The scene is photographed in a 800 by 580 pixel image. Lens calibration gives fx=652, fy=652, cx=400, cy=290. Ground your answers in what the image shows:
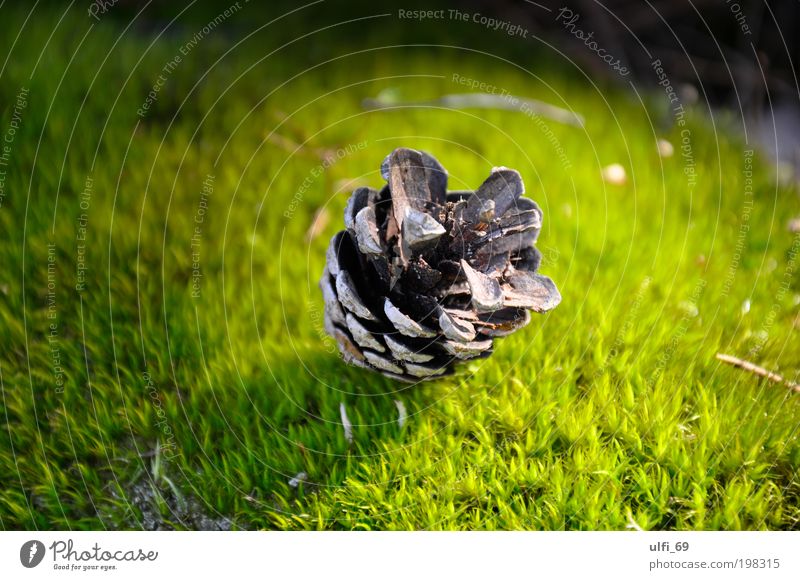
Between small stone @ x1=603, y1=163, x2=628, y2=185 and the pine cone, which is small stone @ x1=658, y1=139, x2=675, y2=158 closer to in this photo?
small stone @ x1=603, y1=163, x2=628, y2=185

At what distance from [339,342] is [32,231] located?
0.45 metres

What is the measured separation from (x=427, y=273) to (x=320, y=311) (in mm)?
222

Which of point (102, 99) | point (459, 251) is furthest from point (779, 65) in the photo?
point (102, 99)

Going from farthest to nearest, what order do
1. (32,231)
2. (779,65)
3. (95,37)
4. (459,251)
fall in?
(779,65)
(95,37)
(32,231)
(459,251)

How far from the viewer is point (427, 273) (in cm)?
63

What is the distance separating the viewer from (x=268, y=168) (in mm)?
925

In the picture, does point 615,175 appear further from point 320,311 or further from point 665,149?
point 320,311

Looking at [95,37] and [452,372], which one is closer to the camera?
[452,372]

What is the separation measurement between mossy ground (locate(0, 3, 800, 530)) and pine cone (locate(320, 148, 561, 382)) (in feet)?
0.36

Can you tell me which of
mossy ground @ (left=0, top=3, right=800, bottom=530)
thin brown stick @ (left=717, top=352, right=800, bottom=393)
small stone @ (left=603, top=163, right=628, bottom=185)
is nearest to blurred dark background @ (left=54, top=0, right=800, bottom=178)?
mossy ground @ (left=0, top=3, right=800, bottom=530)

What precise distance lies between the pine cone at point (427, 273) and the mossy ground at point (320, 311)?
0.36 ft

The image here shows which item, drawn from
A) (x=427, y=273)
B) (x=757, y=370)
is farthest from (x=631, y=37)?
(x=427, y=273)

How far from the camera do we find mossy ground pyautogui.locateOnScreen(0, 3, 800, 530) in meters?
0.70
